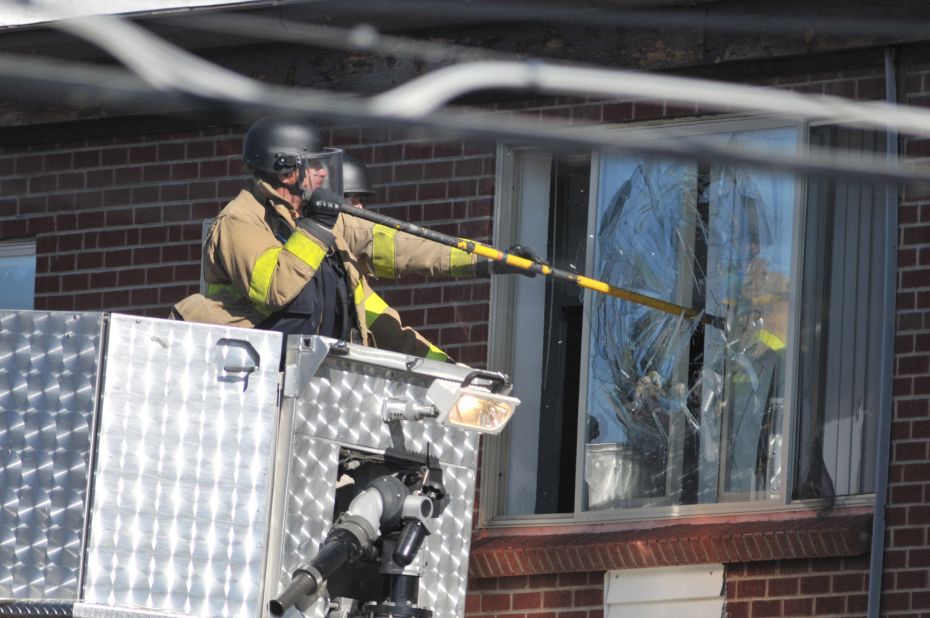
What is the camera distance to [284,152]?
293 inches

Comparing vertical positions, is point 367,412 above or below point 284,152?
below

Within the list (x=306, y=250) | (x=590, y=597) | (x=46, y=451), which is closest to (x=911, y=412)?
A: (x=590, y=597)

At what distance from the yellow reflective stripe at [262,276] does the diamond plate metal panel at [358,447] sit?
50 centimetres

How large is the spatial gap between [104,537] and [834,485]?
11.8 ft

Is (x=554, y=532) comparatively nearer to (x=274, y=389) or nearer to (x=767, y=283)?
(x=767, y=283)

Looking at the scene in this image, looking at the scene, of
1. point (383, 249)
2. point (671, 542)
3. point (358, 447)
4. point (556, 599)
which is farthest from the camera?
point (556, 599)

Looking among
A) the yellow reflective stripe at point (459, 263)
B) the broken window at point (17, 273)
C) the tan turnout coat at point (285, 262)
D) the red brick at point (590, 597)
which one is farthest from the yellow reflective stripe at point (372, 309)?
the broken window at point (17, 273)

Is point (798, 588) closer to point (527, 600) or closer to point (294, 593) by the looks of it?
point (527, 600)

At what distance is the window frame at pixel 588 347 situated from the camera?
8.75m

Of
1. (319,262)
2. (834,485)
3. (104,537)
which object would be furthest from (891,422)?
(104,537)

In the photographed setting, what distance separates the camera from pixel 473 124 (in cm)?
366

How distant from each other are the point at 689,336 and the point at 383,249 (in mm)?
2029

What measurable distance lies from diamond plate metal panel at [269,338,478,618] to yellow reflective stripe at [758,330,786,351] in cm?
231

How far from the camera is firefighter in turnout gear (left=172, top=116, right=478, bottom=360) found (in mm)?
7051
